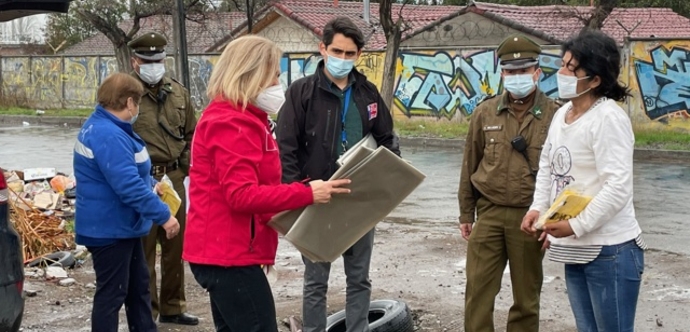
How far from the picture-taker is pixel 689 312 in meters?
6.68

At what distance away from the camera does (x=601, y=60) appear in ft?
13.7

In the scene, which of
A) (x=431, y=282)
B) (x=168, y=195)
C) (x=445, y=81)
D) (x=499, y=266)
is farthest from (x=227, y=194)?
(x=445, y=81)

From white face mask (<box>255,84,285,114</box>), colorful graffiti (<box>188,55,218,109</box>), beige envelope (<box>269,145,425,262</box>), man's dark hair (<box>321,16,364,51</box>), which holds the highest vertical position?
man's dark hair (<box>321,16,364,51</box>)

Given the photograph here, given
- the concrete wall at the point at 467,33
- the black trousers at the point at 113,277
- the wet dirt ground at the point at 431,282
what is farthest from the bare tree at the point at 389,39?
the black trousers at the point at 113,277

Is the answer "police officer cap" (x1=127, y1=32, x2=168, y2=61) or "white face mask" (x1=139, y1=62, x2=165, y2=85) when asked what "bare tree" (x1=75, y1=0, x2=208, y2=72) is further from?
"white face mask" (x1=139, y1=62, x2=165, y2=85)

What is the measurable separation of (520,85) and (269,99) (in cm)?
191

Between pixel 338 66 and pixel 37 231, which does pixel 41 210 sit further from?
pixel 338 66

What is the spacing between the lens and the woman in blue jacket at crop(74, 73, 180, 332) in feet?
16.5

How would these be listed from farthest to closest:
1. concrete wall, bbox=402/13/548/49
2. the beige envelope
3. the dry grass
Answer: concrete wall, bbox=402/13/548/49
the dry grass
the beige envelope

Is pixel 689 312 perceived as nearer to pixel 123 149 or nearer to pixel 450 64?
pixel 123 149

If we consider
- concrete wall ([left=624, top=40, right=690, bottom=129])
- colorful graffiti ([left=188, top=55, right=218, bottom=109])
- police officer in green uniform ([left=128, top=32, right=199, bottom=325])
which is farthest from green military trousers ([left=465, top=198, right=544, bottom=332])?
colorful graffiti ([left=188, top=55, right=218, bottom=109])

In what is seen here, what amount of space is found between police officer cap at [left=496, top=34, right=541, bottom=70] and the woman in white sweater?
111 centimetres

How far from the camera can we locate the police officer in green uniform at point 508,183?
5355 mm

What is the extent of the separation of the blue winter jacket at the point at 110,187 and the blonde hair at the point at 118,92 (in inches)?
2.2
